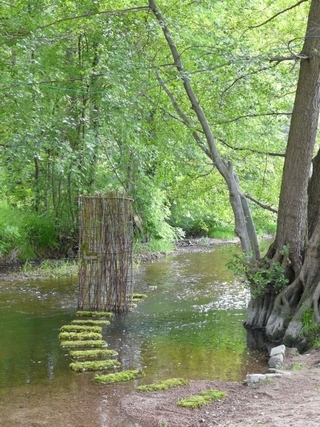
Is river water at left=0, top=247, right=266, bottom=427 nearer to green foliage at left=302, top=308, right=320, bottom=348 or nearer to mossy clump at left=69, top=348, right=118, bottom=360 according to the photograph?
mossy clump at left=69, top=348, right=118, bottom=360

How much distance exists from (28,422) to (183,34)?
25.6 feet

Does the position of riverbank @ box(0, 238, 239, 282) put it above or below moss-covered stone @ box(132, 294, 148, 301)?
above

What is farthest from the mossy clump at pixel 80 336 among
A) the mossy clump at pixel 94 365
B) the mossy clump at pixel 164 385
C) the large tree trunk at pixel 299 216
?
the large tree trunk at pixel 299 216

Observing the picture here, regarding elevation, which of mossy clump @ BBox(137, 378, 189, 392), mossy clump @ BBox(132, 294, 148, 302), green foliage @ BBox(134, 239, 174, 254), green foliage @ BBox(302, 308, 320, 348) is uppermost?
green foliage @ BBox(134, 239, 174, 254)

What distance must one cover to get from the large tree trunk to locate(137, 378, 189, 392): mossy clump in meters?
2.56

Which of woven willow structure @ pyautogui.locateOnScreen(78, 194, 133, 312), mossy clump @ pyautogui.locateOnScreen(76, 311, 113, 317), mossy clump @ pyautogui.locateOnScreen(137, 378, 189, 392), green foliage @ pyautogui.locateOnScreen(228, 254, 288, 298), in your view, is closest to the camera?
mossy clump @ pyautogui.locateOnScreen(137, 378, 189, 392)

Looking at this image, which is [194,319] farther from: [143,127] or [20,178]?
[20,178]

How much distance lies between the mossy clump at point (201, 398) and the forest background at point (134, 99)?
531cm

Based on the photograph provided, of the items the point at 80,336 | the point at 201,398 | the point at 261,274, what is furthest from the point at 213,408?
the point at 261,274

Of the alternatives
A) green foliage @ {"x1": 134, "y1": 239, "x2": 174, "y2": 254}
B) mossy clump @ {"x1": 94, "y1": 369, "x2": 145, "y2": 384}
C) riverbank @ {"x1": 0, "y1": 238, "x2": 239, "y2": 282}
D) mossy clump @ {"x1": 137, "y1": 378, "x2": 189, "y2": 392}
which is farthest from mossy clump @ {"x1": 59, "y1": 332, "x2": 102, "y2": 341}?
green foliage @ {"x1": 134, "y1": 239, "x2": 174, "y2": 254}

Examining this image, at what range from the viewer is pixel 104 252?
10859 mm

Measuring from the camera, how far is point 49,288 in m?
Answer: 13.5

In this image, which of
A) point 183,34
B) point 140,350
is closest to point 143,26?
point 183,34

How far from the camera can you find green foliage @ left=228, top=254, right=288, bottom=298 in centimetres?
934
